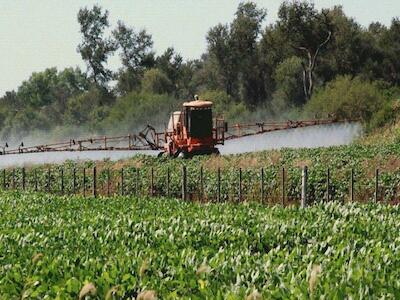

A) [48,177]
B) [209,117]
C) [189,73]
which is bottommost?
[48,177]

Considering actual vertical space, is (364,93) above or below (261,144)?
above

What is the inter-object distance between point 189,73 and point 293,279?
100075 mm

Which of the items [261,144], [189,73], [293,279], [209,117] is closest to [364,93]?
[261,144]

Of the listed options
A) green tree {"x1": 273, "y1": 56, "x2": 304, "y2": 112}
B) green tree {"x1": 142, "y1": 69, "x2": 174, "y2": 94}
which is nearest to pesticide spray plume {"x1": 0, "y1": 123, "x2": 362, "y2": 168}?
green tree {"x1": 273, "y1": 56, "x2": 304, "y2": 112}

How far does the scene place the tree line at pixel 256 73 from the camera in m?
71.4

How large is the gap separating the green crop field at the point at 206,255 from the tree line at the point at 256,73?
142ft

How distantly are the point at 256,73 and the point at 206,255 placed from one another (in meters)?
80.7

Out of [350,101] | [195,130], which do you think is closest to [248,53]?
[350,101]

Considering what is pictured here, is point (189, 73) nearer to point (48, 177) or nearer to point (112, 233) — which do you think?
point (48, 177)

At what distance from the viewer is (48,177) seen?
42875mm

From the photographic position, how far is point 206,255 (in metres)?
9.22

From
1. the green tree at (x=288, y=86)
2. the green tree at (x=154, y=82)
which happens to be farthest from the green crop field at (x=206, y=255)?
the green tree at (x=154, y=82)

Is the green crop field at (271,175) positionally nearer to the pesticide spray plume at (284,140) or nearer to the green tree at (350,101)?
the pesticide spray plume at (284,140)

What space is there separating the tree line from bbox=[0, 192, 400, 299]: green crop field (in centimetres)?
4324
